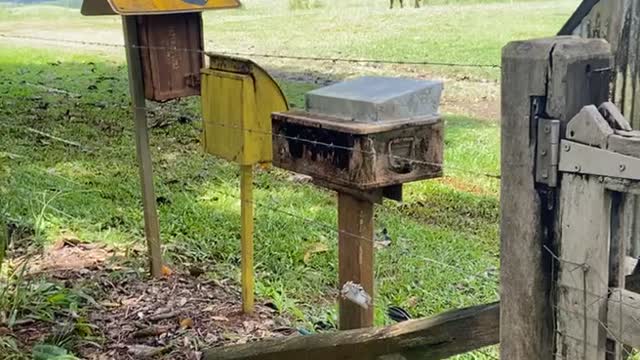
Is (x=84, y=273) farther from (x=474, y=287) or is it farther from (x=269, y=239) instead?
(x=474, y=287)

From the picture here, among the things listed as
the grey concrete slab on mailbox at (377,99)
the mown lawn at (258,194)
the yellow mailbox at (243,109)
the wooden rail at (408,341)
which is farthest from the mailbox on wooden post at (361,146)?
the mown lawn at (258,194)

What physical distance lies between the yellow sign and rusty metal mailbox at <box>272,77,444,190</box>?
1.25m

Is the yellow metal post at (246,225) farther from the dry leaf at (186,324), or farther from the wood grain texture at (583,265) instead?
the wood grain texture at (583,265)

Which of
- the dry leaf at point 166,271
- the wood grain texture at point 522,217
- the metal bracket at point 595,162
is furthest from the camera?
the dry leaf at point 166,271

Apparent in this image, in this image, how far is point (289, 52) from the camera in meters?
10.7

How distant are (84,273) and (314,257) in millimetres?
1235

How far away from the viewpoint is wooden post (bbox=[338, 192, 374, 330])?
2438 millimetres

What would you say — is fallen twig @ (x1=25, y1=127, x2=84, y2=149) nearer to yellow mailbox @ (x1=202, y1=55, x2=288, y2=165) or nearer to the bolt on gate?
yellow mailbox @ (x1=202, y1=55, x2=288, y2=165)

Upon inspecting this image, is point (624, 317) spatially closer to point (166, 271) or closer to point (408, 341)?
point (408, 341)

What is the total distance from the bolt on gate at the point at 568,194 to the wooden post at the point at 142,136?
97.8 inches

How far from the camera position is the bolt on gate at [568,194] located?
4.75 ft

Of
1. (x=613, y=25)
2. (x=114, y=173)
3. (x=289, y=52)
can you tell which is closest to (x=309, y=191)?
(x=114, y=173)

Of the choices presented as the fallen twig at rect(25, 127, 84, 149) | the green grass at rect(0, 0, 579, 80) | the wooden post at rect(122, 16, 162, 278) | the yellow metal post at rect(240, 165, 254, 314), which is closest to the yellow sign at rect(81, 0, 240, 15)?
the wooden post at rect(122, 16, 162, 278)

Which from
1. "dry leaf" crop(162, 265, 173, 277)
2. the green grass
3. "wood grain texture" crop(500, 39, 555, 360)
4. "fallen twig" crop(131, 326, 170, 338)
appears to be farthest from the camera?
the green grass
